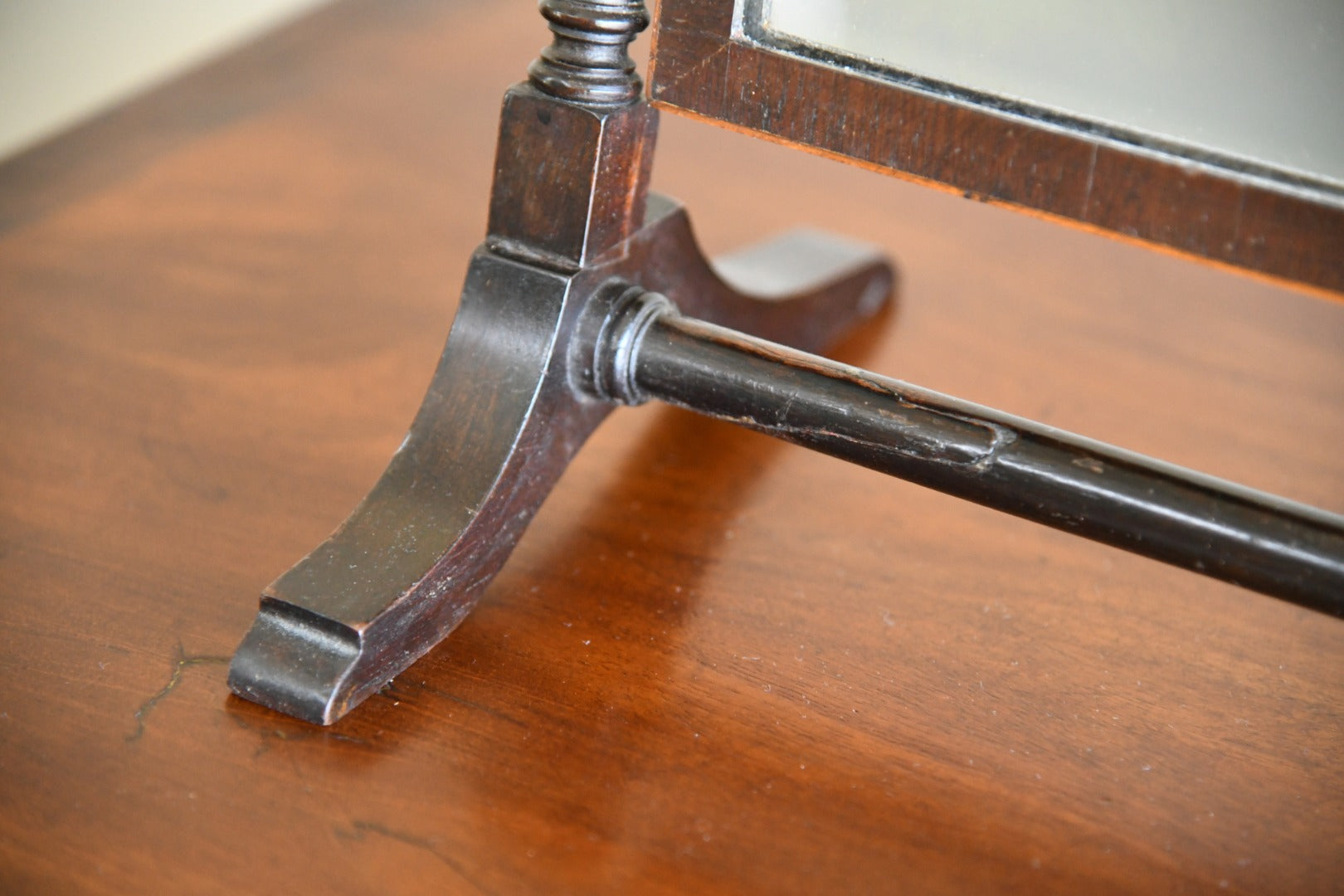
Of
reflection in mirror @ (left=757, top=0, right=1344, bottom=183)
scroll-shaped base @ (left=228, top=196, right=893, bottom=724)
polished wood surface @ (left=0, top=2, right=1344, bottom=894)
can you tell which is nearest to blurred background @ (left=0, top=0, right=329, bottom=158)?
polished wood surface @ (left=0, top=2, right=1344, bottom=894)

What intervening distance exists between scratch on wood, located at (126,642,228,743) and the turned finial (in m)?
0.27

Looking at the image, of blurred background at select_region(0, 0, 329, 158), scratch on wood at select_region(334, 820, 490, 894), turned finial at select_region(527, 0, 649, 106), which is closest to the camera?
scratch on wood at select_region(334, 820, 490, 894)

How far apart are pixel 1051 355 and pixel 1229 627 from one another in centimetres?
27

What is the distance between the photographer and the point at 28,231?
853 mm

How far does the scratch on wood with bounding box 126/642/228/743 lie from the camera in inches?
20.0

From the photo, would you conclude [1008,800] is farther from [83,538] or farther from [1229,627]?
[83,538]

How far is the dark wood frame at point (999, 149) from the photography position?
0.49 m

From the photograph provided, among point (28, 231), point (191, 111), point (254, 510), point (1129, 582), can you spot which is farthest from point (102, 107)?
point (1129, 582)

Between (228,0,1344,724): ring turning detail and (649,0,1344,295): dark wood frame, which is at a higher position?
(649,0,1344,295): dark wood frame

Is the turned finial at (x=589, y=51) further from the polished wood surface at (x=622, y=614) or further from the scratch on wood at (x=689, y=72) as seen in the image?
the polished wood surface at (x=622, y=614)

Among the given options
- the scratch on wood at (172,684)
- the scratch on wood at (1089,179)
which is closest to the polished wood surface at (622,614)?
the scratch on wood at (172,684)

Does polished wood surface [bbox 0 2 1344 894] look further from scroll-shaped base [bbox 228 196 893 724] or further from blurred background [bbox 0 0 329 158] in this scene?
blurred background [bbox 0 0 329 158]

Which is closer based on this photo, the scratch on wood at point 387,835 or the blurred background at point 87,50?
the scratch on wood at point 387,835

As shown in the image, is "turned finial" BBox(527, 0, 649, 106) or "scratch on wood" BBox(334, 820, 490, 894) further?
"turned finial" BBox(527, 0, 649, 106)
